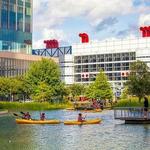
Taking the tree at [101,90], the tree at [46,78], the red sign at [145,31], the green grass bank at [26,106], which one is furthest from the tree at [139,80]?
the red sign at [145,31]

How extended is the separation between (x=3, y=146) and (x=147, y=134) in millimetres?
15102

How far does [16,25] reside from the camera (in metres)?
188

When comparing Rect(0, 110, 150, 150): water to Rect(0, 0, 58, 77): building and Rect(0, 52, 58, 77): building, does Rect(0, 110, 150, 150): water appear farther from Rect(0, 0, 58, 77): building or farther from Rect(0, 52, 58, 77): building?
Rect(0, 0, 58, 77): building

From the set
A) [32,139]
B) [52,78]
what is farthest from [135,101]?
[32,139]

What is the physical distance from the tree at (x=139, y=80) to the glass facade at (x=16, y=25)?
99.8 m

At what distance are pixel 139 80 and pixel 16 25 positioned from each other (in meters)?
108

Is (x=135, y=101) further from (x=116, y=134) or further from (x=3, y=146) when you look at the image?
(x=3, y=146)

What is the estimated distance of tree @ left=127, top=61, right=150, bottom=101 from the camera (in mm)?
87500

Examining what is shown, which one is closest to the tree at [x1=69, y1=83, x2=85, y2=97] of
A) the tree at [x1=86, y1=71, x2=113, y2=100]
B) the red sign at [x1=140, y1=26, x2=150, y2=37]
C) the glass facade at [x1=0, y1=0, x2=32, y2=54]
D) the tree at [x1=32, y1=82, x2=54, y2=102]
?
the tree at [x1=86, y1=71, x2=113, y2=100]

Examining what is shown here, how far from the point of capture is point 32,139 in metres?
44.4

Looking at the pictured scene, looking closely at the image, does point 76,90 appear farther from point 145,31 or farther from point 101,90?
point 145,31

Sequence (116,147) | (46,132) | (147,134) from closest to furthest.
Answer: (116,147) → (147,134) → (46,132)

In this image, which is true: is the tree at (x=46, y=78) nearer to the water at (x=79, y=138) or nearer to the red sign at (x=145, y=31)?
the water at (x=79, y=138)

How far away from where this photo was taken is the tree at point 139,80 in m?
87.5
